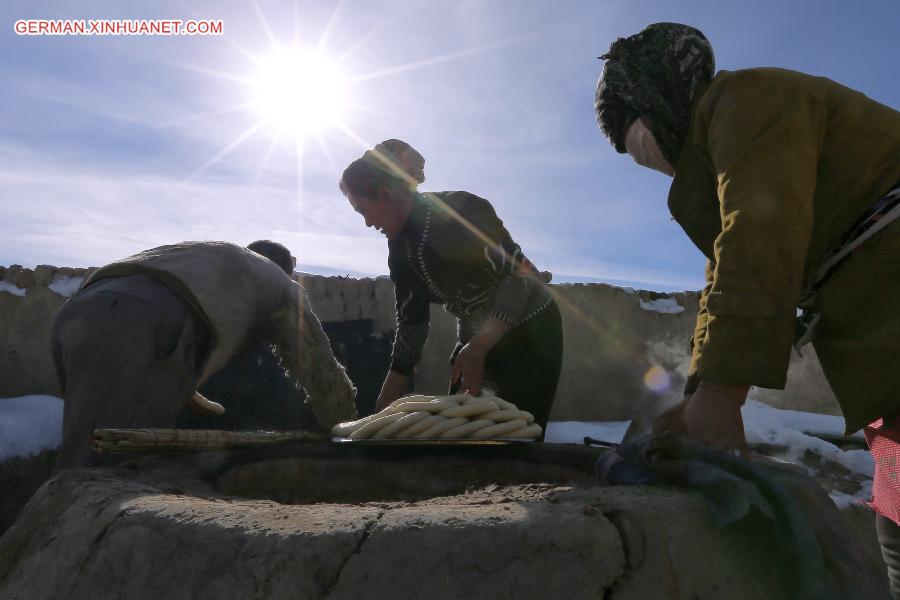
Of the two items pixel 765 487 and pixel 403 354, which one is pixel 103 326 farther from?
pixel 765 487

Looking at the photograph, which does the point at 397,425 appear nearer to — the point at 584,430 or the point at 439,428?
the point at 439,428

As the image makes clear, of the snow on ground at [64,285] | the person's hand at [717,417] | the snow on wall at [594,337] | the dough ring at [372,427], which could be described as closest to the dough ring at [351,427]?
the dough ring at [372,427]

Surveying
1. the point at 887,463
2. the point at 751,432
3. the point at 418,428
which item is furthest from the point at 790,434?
the point at 418,428

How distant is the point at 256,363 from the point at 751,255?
4.77m

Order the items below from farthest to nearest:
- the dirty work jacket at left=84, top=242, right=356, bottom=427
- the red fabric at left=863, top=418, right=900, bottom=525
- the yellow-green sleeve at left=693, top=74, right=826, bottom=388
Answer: the dirty work jacket at left=84, top=242, right=356, bottom=427 → the red fabric at left=863, top=418, right=900, bottom=525 → the yellow-green sleeve at left=693, top=74, right=826, bottom=388

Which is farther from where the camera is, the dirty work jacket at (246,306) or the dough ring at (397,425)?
the dirty work jacket at (246,306)

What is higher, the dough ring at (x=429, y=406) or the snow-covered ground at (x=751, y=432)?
the dough ring at (x=429, y=406)

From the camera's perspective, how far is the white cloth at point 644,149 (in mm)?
1369

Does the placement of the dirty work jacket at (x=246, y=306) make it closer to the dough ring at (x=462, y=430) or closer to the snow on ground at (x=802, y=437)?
the dough ring at (x=462, y=430)

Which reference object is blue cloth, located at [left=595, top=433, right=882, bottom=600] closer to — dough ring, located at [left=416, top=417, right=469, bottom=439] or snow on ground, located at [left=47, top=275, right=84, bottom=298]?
dough ring, located at [left=416, top=417, right=469, bottom=439]

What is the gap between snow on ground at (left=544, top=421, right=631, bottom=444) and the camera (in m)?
5.38

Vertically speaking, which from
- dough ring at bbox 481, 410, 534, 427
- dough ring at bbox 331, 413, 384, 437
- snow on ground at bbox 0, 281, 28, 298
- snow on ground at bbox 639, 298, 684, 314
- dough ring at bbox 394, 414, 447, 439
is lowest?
dough ring at bbox 331, 413, 384, 437

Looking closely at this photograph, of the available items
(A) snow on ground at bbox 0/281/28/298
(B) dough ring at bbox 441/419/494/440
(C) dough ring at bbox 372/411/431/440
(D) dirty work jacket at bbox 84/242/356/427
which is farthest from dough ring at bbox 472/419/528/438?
(A) snow on ground at bbox 0/281/28/298

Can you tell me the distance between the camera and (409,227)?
2.63 meters
